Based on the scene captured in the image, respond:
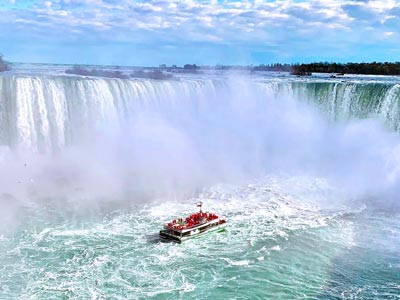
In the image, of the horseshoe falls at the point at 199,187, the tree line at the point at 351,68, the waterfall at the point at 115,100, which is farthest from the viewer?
the tree line at the point at 351,68

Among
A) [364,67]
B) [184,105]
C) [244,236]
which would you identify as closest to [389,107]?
[184,105]

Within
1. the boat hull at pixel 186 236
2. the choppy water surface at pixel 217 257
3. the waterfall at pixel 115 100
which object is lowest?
the choppy water surface at pixel 217 257

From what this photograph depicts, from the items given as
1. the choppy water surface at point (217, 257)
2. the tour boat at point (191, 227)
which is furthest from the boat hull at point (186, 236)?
the choppy water surface at point (217, 257)

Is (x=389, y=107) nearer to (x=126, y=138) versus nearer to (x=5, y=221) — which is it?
(x=126, y=138)

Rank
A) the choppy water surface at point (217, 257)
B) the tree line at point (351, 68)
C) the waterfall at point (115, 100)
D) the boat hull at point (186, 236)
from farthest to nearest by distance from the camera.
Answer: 1. the tree line at point (351, 68)
2. the waterfall at point (115, 100)
3. the boat hull at point (186, 236)
4. the choppy water surface at point (217, 257)

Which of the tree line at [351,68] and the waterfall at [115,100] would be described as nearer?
the waterfall at [115,100]

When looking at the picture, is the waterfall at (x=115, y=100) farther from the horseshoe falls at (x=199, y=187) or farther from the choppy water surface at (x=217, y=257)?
A: the choppy water surface at (x=217, y=257)

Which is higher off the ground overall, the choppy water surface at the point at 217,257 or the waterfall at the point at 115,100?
the waterfall at the point at 115,100

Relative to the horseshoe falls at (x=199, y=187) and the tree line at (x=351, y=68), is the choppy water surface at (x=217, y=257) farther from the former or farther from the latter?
the tree line at (x=351, y=68)

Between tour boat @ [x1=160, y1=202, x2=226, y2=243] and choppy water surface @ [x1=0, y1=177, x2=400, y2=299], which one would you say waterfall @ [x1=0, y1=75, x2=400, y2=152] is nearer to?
choppy water surface @ [x1=0, y1=177, x2=400, y2=299]
